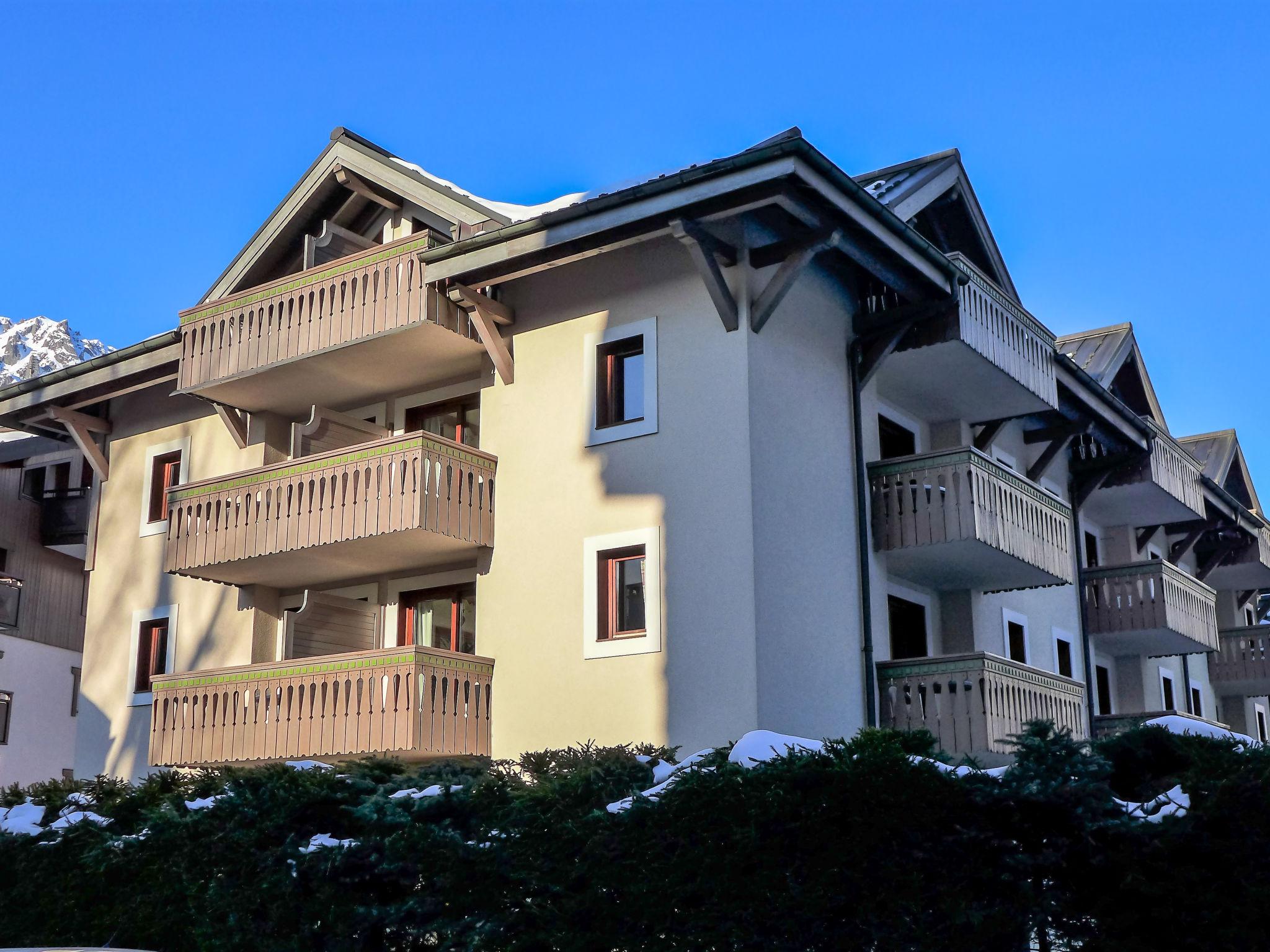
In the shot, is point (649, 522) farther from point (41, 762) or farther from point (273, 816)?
point (41, 762)

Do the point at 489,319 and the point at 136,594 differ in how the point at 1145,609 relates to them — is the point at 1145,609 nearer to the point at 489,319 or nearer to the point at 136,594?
the point at 489,319

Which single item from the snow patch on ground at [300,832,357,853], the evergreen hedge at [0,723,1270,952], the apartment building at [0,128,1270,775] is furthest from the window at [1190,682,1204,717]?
the snow patch on ground at [300,832,357,853]

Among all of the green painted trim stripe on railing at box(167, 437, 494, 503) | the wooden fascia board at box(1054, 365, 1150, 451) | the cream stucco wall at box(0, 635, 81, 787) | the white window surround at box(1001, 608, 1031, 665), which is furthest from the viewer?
the cream stucco wall at box(0, 635, 81, 787)

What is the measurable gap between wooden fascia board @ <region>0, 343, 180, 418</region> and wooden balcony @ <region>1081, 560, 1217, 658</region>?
52.8 feet

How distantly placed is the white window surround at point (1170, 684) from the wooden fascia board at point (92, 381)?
19601 mm

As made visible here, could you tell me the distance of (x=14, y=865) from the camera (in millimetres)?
11922

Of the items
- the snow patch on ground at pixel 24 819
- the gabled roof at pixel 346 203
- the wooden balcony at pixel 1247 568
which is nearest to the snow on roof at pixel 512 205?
the gabled roof at pixel 346 203

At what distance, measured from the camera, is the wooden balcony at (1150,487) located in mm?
25703

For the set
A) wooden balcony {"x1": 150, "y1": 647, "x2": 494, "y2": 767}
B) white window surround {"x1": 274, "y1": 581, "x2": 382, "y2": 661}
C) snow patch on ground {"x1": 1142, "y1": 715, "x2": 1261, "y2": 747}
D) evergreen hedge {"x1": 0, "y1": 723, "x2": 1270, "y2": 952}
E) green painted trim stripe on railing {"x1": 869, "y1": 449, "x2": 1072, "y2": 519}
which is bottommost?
evergreen hedge {"x1": 0, "y1": 723, "x2": 1270, "y2": 952}

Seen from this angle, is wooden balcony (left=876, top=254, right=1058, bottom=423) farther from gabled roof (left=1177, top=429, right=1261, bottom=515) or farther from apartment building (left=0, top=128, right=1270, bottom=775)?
gabled roof (left=1177, top=429, right=1261, bottom=515)

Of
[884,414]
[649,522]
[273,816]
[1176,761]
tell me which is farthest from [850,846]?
[884,414]

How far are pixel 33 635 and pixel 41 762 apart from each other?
335 cm

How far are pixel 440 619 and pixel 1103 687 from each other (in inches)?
532

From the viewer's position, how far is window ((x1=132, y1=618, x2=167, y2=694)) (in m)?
22.4
